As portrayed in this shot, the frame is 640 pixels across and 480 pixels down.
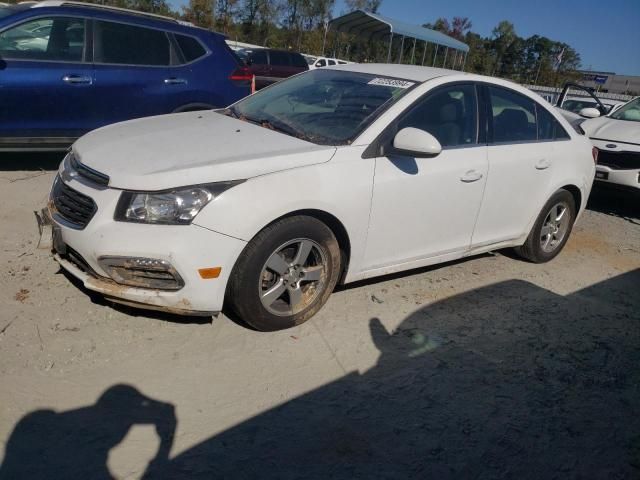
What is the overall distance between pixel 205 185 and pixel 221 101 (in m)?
3.94

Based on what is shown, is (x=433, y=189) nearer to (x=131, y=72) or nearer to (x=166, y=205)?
(x=166, y=205)

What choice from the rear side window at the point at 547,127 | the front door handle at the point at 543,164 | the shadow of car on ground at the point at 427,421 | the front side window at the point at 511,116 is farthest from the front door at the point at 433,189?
the rear side window at the point at 547,127

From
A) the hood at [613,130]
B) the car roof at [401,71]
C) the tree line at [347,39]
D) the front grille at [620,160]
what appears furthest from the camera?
the tree line at [347,39]

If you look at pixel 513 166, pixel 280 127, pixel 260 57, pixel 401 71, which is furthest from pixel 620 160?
pixel 260 57

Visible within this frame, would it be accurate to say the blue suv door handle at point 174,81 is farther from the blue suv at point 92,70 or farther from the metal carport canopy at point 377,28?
the metal carport canopy at point 377,28

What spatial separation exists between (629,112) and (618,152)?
1.78 meters

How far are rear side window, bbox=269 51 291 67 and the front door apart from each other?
17423 millimetres

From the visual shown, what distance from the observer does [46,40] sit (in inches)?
221

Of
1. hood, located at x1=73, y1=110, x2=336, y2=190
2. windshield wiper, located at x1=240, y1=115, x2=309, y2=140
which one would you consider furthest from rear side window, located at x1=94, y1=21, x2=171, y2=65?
windshield wiper, located at x1=240, y1=115, x2=309, y2=140

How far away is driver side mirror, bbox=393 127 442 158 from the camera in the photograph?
345 centimetres

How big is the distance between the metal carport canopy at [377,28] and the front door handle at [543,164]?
1743 centimetres

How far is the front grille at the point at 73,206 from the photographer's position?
305cm

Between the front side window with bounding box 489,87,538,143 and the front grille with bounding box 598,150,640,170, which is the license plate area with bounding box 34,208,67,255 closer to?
the front side window with bounding box 489,87,538,143

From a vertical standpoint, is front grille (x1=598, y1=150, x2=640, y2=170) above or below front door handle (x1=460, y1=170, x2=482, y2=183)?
below
